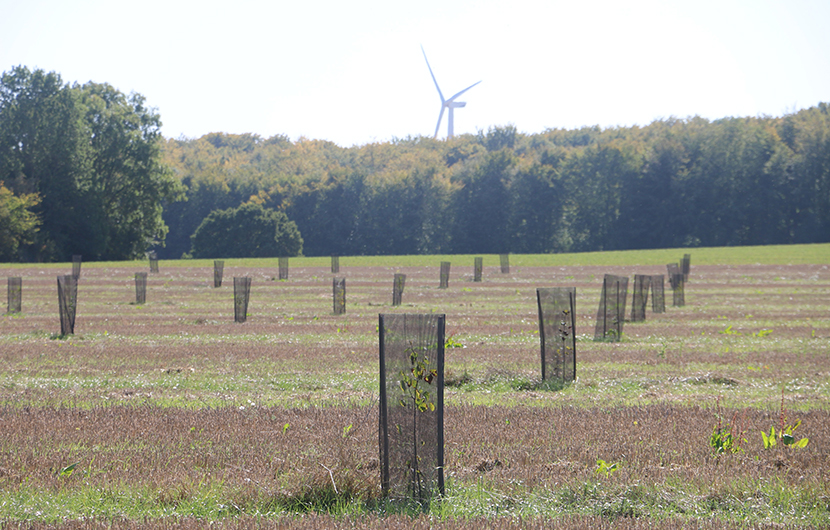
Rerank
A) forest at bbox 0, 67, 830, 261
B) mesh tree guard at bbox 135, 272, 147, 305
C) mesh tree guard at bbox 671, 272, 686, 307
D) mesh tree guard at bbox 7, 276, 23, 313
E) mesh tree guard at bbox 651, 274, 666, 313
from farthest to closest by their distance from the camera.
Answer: forest at bbox 0, 67, 830, 261, mesh tree guard at bbox 135, 272, 147, 305, mesh tree guard at bbox 671, 272, 686, 307, mesh tree guard at bbox 651, 274, 666, 313, mesh tree guard at bbox 7, 276, 23, 313

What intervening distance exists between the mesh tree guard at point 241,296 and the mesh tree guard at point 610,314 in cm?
1181

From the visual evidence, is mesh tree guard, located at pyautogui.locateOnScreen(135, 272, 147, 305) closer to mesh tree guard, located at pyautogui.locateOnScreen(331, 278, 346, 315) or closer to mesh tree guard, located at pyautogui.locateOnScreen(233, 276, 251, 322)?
mesh tree guard, located at pyautogui.locateOnScreen(233, 276, 251, 322)

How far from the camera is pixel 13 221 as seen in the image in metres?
68.2

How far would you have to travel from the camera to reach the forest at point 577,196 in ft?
359

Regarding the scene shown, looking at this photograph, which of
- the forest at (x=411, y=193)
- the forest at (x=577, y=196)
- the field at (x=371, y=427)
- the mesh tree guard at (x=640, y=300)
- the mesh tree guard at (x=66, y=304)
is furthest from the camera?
the forest at (x=577, y=196)

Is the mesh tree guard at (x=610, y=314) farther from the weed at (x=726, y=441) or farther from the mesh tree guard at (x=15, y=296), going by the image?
the mesh tree guard at (x=15, y=296)

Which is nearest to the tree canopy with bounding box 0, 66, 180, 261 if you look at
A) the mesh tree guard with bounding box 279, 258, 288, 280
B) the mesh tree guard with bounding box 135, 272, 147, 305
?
the mesh tree guard with bounding box 279, 258, 288, 280

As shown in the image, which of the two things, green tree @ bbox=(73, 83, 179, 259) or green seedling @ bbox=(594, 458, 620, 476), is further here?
green tree @ bbox=(73, 83, 179, 259)

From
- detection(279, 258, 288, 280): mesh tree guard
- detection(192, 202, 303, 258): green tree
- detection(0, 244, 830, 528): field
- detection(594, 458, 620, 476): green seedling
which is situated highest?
detection(192, 202, 303, 258): green tree

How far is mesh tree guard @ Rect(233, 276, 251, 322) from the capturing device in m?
25.0

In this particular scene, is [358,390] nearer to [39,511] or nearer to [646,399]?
[646,399]

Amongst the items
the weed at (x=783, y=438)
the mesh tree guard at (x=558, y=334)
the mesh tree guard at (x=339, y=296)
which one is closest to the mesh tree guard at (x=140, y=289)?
the mesh tree guard at (x=339, y=296)

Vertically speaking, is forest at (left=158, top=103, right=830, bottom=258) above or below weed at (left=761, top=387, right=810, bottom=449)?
above

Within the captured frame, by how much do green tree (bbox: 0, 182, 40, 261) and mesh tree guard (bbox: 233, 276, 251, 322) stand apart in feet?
175
